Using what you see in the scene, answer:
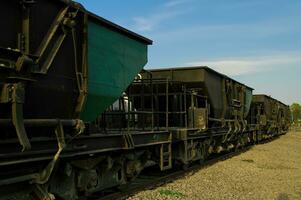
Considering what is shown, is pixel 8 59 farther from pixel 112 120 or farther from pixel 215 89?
pixel 215 89

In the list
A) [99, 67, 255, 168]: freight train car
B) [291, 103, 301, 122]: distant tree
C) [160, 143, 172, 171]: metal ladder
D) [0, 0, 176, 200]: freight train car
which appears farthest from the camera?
[291, 103, 301, 122]: distant tree

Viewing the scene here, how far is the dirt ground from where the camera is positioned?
9.98m

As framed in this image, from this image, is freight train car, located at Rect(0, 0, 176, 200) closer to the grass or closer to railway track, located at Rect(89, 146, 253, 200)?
railway track, located at Rect(89, 146, 253, 200)

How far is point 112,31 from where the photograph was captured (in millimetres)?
8555

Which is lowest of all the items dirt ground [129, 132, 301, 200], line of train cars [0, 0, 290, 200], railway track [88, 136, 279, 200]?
dirt ground [129, 132, 301, 200]

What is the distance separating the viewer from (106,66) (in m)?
8.39

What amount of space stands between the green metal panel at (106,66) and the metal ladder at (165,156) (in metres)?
2.80

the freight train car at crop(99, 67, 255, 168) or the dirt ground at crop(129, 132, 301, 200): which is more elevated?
the freight train car at crop(99, 67, 255, 168)

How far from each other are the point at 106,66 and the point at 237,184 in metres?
5.33

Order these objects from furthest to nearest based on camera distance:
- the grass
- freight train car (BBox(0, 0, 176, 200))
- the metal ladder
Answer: the metal ladder, the grass, freight train car (BBox(0, 0, 176, 200))

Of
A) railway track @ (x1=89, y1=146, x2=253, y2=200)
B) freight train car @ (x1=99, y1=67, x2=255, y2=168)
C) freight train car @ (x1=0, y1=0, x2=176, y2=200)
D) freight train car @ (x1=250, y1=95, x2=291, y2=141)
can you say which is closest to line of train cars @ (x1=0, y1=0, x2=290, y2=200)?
freight train car @ (x1=0, y1=0, x2=176, y2=200)

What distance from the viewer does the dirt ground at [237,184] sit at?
393 inches

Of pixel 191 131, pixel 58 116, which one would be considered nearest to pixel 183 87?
pixel 191 131

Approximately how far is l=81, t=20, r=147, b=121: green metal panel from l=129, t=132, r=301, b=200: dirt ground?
2299 mm
